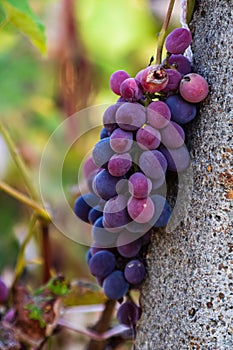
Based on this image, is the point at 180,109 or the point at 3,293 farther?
the point at 3,293

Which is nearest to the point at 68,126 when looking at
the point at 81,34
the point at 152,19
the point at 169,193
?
the point at 81,34

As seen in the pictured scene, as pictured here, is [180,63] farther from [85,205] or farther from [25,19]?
[25,19]

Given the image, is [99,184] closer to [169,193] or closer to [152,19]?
[169,193]

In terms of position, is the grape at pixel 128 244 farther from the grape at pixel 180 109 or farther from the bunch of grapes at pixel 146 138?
the grape at pixel 180 109

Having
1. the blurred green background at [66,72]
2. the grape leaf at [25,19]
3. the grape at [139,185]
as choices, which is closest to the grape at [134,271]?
the grape at [139,185]

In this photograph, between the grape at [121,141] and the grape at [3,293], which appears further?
the grape at [3,293]

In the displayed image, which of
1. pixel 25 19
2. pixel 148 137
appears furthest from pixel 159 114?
pixel 25 19

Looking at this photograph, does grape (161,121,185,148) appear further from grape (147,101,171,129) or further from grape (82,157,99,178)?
grape (82,157,99,178)
